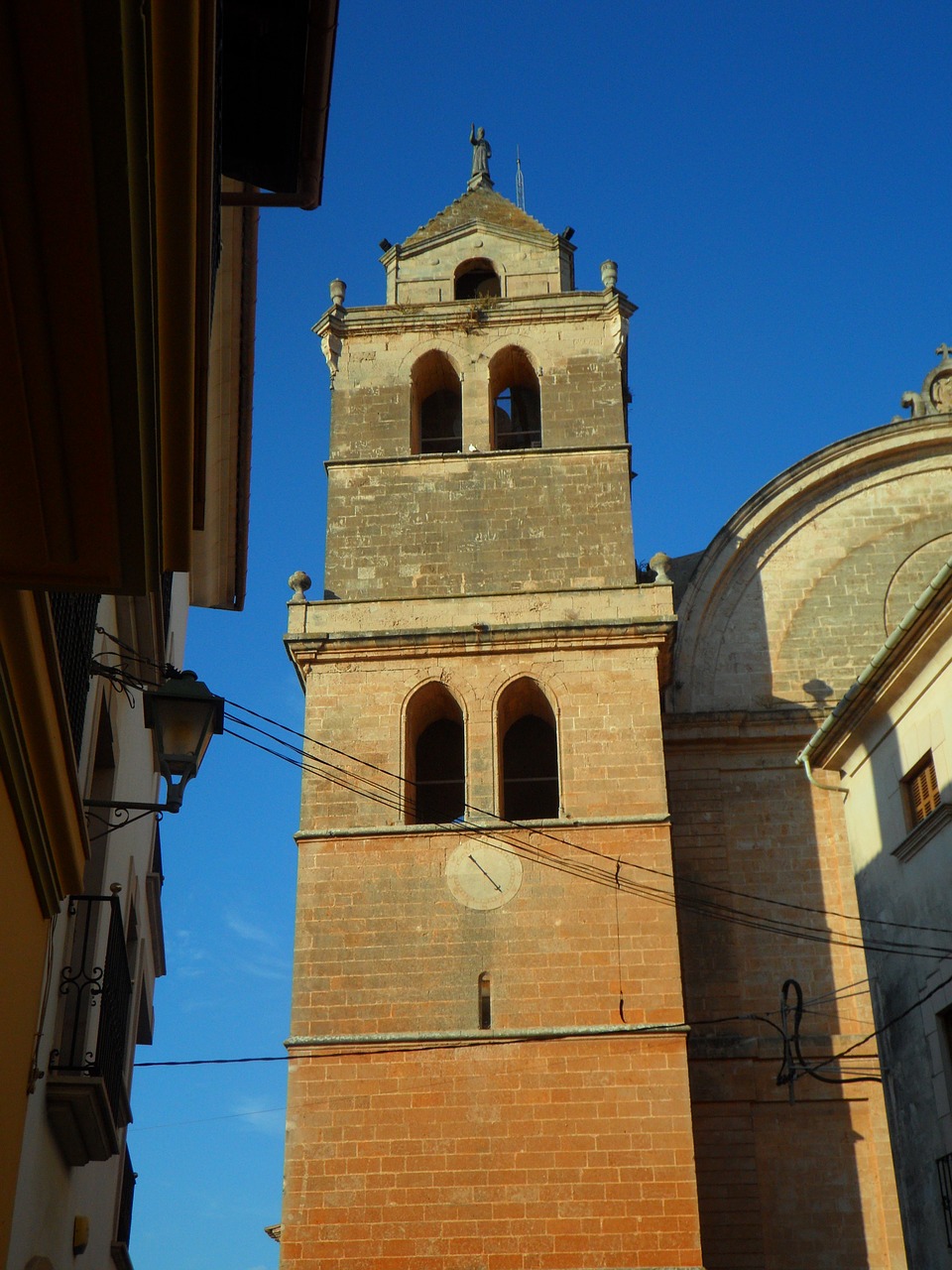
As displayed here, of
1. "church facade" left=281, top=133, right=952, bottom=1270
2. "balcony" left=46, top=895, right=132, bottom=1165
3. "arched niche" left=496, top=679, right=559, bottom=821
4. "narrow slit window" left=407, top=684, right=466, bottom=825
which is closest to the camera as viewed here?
"balcony" left=46, top=895, right=132, bottom=1165

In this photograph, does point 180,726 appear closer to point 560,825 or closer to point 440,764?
point 560,825

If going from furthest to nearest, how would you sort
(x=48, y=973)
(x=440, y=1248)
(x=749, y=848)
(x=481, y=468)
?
(x=481, y=468) → (x=749, y=848) → (x=440, y=1248) → (x=48, y=973)

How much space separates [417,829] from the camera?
15.7m

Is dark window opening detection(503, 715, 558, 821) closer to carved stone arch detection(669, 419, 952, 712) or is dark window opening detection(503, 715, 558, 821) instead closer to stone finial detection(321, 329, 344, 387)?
carved stone arch detection(669, 419, 952, 712)

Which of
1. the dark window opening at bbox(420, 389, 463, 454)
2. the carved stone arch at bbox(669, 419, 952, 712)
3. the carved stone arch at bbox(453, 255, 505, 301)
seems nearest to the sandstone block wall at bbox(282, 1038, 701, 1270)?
the carved stone arch at bbox(669, 419, 952, 712)

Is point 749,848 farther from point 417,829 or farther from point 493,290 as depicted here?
point 493,290

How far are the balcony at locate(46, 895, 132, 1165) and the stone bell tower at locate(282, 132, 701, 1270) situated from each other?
17.3 ft

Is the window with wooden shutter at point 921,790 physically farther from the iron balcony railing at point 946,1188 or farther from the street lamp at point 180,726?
the street lamp at point 180,726

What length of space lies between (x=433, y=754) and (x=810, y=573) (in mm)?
5108

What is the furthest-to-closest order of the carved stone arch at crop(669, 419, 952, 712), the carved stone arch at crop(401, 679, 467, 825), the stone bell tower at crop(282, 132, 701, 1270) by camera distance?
the carved stone arch at crop(669, 419, 952, 712), the carved stone arch at crop(401, 679, 467, 825), the stone bell tower at crop(282, 132, 701, 1270)

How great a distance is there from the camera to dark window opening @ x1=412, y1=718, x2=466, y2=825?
17.4 meters

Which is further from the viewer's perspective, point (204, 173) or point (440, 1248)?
point (440, 1248)

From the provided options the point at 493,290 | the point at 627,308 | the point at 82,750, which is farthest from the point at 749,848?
the point at 82,750

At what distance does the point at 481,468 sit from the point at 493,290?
3.89 metres
